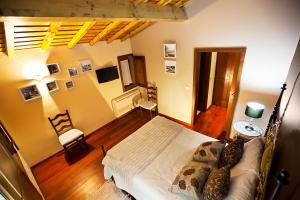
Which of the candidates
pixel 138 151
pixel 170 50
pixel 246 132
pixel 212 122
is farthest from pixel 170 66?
pixel 138 151

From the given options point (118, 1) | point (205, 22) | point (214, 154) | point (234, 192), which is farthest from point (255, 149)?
point (118, 1)

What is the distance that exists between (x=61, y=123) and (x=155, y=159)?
101 inches

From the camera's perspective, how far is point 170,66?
3900 mm

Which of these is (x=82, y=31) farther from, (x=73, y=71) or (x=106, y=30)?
(x=73, y=71)

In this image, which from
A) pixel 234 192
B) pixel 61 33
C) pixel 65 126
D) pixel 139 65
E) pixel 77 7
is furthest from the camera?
pixel 139 65

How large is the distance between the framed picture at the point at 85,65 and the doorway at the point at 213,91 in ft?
8.42

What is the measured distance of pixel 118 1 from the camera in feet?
6.88

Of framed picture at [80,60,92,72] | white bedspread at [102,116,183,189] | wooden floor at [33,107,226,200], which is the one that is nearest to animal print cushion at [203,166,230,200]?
white bedspread at [102,116,183,189]

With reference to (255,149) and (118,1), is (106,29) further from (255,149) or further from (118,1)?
(255,149)

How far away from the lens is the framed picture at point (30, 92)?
2960mm

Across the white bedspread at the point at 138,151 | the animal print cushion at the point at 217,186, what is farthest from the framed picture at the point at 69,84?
the animal print cushion at the point at 217,186

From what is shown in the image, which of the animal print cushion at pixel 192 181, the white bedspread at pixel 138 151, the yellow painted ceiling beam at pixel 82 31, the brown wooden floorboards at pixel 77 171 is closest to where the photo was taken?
the animal print cushion at pixel 192 181

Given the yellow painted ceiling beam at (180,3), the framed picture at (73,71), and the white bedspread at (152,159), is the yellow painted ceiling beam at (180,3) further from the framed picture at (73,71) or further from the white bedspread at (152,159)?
the framed picture at (73,71)

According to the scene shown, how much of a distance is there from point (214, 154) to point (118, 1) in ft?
8.02
